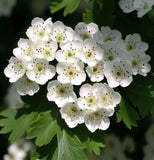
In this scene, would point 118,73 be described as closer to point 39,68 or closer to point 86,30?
point 86,30

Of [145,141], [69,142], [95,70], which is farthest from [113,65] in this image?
[145,141]

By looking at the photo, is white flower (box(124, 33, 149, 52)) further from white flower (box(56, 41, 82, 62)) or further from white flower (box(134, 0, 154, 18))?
white flower (box(56, 41, 82, 62))

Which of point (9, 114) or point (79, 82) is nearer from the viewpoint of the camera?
point (79, 82)

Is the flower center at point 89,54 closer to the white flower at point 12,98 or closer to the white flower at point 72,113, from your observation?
the white flower at point 72,113

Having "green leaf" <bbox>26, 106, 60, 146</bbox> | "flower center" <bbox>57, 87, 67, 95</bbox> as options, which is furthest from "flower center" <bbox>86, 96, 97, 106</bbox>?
"green leaf" <bbox>26, 106, 60, 146</bbox>

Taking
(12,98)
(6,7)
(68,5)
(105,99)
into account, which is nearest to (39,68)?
(105,99)

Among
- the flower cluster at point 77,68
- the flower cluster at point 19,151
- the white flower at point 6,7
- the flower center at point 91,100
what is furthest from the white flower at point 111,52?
the white flower at point 6,7

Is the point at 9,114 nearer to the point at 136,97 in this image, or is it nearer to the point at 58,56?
the point at 58,56

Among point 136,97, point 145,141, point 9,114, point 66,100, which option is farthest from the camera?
point 145,141
